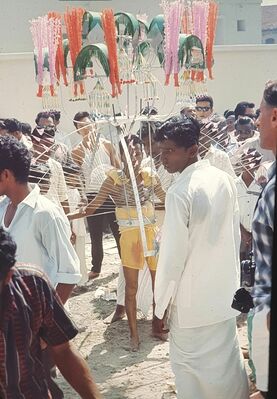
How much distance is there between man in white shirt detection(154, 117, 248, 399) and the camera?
131 inches

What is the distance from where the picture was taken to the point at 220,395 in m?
3.43

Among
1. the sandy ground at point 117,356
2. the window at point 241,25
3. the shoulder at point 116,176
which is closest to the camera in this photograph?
the sandy ground at point 117,356

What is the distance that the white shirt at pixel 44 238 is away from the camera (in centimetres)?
295

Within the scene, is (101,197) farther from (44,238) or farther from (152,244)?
(44,238)

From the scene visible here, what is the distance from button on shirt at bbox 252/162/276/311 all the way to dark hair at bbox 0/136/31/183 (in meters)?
1.10

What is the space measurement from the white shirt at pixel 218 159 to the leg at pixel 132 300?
0.95 metres

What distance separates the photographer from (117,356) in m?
4.70

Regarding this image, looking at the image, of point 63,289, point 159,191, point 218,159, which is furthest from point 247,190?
point 63,289

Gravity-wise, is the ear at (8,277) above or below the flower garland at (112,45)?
below

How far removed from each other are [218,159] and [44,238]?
210 centimetres

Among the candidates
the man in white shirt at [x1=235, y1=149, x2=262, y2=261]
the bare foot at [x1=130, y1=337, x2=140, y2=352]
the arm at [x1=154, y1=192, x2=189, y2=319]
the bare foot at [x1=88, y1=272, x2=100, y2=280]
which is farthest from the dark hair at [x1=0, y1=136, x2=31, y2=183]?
the bare foot at [x1=88, y1=272, x2=100, y2=280]

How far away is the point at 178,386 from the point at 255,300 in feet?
4.53

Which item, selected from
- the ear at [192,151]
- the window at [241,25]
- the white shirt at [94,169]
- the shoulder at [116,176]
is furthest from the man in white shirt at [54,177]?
the window at [241,25]

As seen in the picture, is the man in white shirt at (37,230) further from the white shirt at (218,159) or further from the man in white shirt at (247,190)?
the man in white shirt at (247,190)
